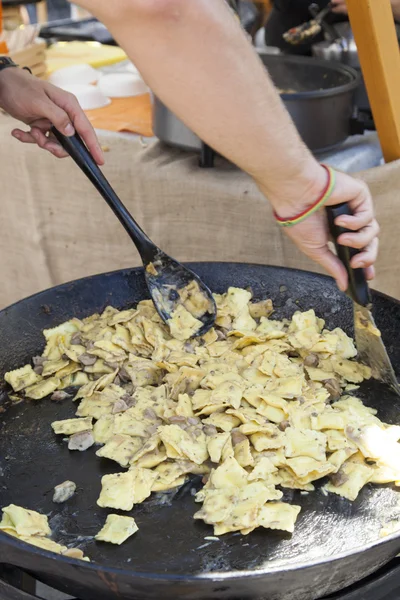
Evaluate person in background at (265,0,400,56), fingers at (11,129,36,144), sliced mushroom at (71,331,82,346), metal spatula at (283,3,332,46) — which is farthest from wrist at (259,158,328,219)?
person in background at (265,0,400,56)

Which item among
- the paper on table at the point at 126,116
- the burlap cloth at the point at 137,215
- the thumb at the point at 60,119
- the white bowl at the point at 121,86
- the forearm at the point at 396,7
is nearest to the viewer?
the thumb at the point at 60,119

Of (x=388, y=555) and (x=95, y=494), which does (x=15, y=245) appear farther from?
Result: (x=388, y=555)

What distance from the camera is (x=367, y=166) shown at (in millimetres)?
2016

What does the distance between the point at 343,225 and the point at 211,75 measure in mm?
380

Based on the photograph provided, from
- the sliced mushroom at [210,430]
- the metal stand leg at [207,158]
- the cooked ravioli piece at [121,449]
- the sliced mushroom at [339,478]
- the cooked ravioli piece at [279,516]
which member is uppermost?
the metal stand leg at [207,158]

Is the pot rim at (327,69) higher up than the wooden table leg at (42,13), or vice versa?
the pot rim at (327,69)

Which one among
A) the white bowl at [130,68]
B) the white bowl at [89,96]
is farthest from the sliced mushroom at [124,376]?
the white bowl at [130,68]

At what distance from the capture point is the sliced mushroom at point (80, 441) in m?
1.24

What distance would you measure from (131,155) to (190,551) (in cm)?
136

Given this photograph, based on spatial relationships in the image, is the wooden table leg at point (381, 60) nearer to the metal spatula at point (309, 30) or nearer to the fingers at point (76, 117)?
the fingers at point (76, 117)

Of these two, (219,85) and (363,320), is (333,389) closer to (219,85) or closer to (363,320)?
(363,320)

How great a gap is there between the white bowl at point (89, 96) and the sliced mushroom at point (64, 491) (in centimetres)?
163

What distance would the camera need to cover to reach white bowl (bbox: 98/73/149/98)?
8.36 ft

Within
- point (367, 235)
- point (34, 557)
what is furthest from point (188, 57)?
point (34, 557)
